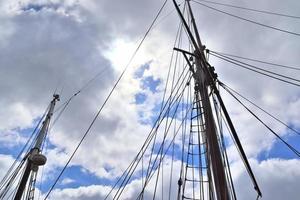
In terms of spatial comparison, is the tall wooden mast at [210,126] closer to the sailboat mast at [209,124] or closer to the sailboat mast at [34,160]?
the sailboat mast at [209,124]

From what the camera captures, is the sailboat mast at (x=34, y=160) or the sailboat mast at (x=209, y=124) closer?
the sailboat mast at (x=209, y=124)

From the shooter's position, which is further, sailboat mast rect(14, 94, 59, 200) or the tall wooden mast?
sailboat mast rect(14, 94, 59, 200)

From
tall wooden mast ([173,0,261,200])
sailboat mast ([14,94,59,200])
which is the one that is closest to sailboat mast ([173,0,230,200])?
tall wooden mast ([173,0,261,200])

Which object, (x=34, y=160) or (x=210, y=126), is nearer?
(x=210, y=126)

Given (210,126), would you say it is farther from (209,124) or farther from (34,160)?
(34,160)

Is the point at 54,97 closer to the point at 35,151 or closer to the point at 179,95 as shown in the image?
the point at 35,151

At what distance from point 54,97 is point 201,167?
18.3 metres

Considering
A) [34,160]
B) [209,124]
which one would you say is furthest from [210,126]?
[34,160]

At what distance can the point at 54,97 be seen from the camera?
91.7ft

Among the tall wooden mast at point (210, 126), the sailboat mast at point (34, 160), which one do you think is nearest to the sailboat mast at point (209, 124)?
the tall wooden mast at point (210, 126)

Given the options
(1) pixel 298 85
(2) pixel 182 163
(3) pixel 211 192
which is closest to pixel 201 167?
(2) pixel 182 163

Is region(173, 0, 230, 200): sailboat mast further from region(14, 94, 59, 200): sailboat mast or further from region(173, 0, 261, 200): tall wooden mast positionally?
region(14, 94, 59, 200): sailboat mast

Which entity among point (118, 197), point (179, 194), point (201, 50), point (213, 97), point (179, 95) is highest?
point (201, 50)

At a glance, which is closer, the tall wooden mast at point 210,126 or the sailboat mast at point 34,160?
the tall wooden mast at point 210,126
